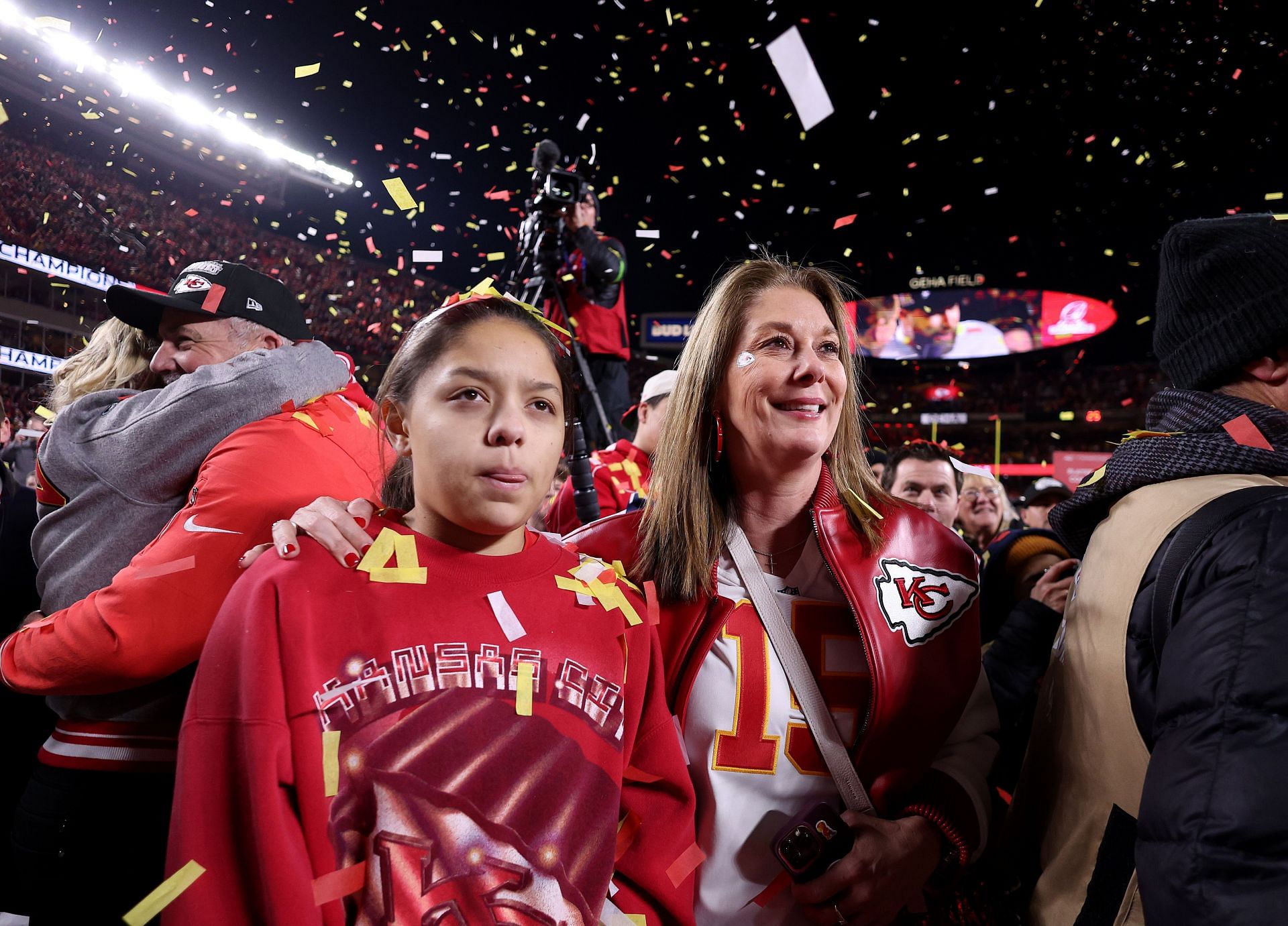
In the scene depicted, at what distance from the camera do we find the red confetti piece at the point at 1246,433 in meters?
1.16

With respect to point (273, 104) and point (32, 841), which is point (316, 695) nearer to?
point (32, 841)

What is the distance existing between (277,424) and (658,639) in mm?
932

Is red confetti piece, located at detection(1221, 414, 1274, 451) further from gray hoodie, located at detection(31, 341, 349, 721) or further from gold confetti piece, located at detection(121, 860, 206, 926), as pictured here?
gray hoodie, located at detection(31, 341, 349, 721)

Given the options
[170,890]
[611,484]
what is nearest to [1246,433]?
[170,890]

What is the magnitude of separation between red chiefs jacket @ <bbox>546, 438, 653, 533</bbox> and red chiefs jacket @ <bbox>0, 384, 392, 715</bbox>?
196 cm

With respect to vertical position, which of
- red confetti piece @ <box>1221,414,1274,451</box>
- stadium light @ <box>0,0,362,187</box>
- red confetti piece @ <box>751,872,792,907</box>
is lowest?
red confetti piece @ <box>751,872,792,907</box>

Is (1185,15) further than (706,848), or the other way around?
(1185,15)

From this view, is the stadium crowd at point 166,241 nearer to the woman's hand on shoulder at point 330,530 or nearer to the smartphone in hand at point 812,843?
the woman's hand on shoulder at point 330,530

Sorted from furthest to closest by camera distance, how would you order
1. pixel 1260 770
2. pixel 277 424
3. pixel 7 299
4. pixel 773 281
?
pixel 7 299 < pixel 773 281 < pixel 277 424 < pixel 1260 770

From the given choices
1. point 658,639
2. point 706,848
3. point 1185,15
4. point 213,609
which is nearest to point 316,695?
point 213,609

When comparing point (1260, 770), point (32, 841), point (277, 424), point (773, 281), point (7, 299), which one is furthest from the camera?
point (7, 299)

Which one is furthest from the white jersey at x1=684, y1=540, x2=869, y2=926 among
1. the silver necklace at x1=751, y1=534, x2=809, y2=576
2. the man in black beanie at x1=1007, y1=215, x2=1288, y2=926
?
the man in black beanie at x1=1007, y1=215, x2=1288, y2=926

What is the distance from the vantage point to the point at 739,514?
1761 mm

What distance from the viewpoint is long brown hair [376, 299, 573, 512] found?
1.34 metres
